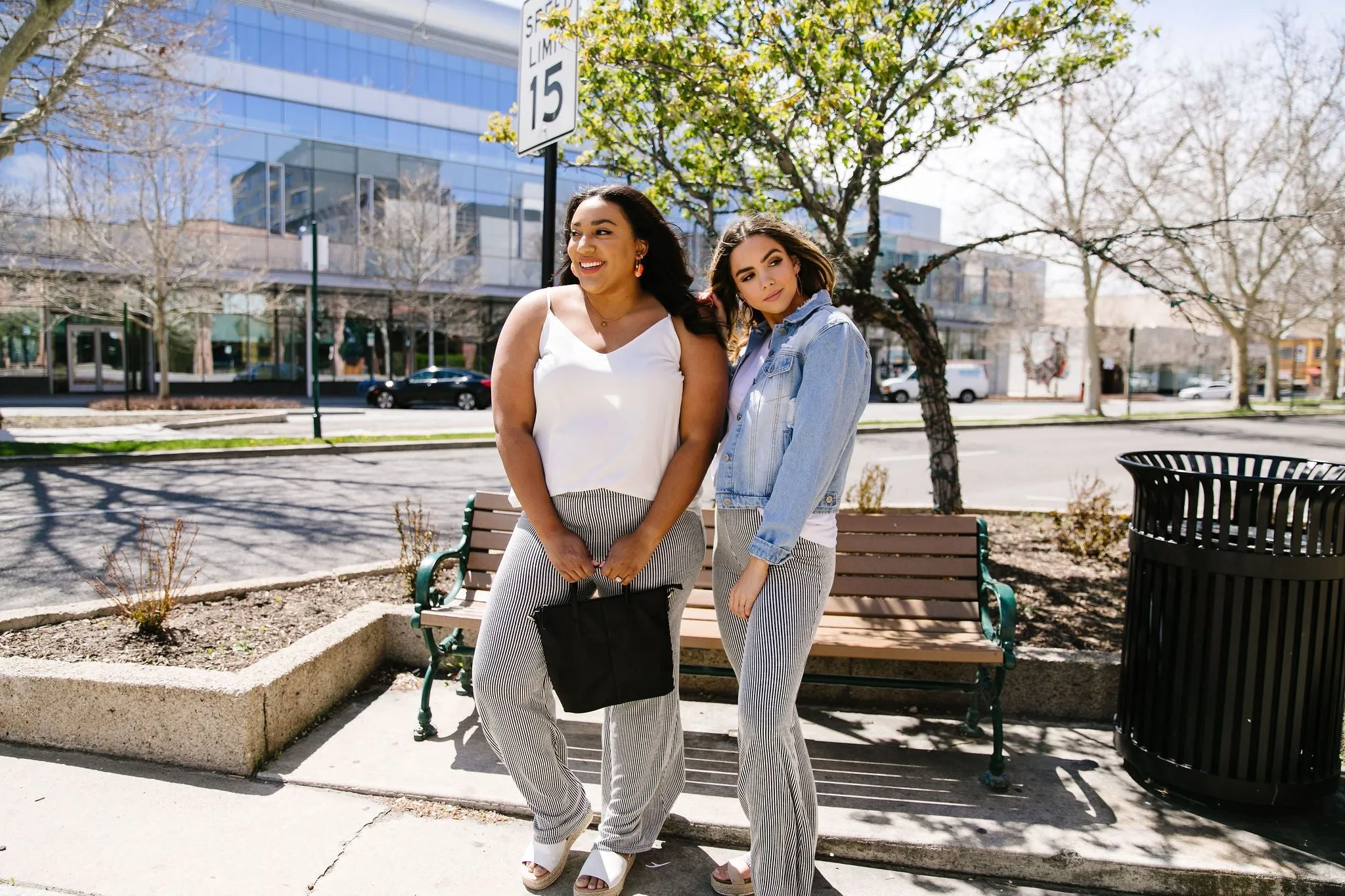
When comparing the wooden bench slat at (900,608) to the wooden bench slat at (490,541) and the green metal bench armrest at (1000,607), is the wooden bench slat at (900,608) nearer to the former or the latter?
the green metal bench armrest at (1000,607)

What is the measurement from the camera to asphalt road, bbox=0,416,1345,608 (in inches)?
266

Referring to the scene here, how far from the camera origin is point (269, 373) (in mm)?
35438

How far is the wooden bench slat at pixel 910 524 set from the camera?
4.12 metres

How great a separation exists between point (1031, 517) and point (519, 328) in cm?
617

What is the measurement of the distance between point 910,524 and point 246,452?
38.4 ft

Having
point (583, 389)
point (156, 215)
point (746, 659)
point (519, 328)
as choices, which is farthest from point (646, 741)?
point (156, 215)

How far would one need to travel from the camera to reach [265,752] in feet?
11.6

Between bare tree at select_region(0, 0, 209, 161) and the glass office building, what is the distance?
55.8 ft

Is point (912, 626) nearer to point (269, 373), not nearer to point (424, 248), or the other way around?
point (424, 248)

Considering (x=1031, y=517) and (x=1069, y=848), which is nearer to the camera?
(x=1069, y=848)

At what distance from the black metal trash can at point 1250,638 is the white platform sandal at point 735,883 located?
5.41 feet

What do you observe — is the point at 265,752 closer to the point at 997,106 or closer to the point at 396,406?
the point at 997,106

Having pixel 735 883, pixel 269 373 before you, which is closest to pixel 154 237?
pixel 269 373

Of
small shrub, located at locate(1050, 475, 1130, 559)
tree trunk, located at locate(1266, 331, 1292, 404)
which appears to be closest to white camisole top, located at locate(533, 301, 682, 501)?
small shrub, located at locate(1050, 475, 1130, 559)
